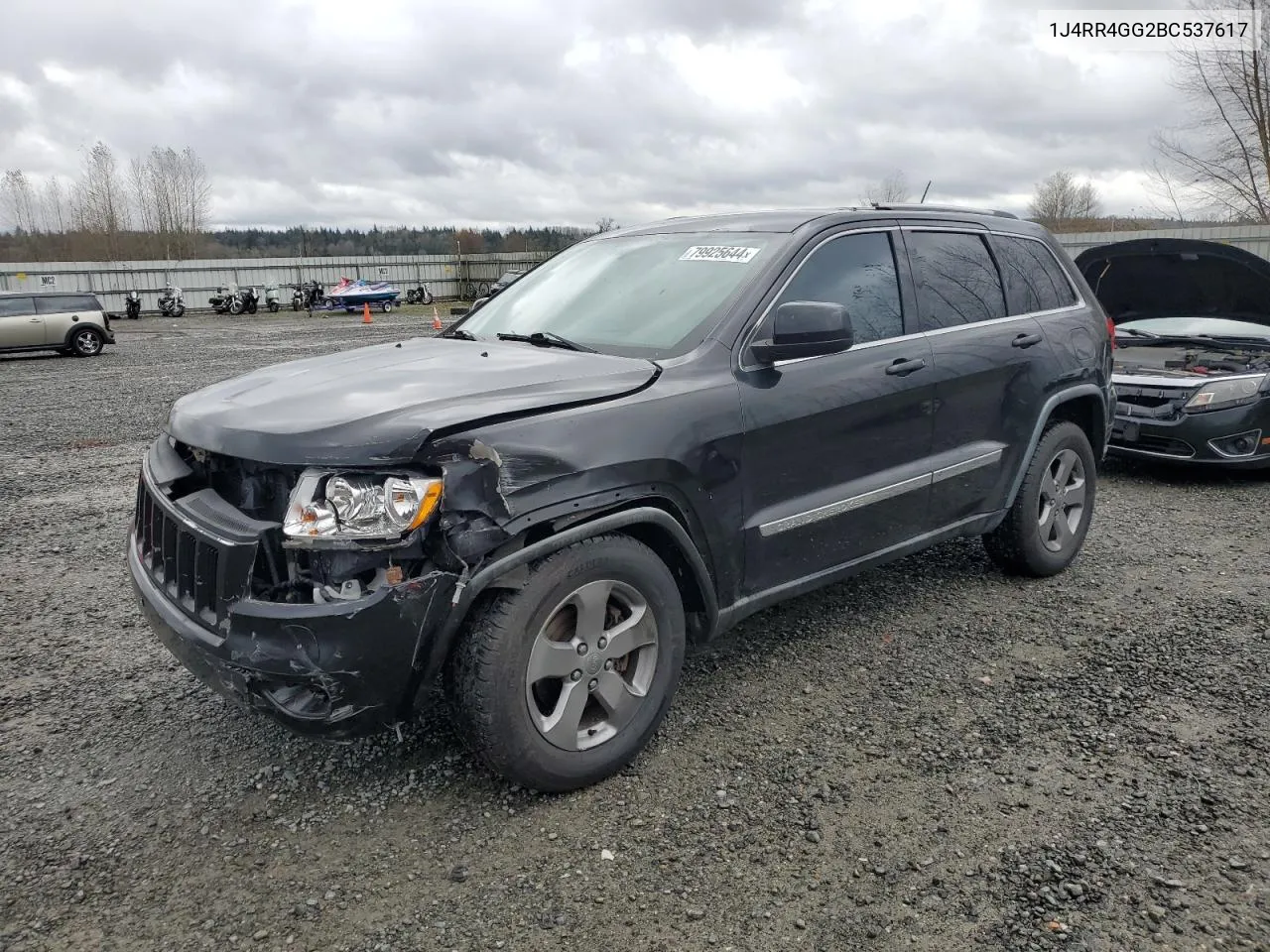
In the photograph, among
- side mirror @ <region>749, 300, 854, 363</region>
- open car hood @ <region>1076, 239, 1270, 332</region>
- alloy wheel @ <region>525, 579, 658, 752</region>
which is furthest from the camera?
open car hood @ <region>1076, 239, 1270, 332</region>

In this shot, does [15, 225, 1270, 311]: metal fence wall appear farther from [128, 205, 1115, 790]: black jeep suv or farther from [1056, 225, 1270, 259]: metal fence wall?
[128, 205, 1115, 790]: black jeep suv

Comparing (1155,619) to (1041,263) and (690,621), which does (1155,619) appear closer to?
(1041,263)

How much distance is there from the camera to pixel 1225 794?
297cm

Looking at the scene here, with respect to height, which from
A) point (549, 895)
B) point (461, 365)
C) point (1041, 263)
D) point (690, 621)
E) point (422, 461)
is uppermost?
point (1041, 263)

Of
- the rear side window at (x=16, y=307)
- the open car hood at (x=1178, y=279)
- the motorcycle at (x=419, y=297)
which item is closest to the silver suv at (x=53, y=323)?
the rear side window at (x=16, y=307)

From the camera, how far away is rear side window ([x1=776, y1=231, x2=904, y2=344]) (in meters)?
3.72

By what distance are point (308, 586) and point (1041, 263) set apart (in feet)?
13.5

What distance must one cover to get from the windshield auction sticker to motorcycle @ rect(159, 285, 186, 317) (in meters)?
39.2

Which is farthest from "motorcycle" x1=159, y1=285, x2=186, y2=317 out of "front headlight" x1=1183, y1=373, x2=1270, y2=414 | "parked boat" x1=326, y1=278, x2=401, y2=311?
"front headlight" x1=1183, y1=373, x2=1270, y2=414

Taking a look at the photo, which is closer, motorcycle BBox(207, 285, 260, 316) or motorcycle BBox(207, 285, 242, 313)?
motorcycle BBox(207, 285, 260, 316)

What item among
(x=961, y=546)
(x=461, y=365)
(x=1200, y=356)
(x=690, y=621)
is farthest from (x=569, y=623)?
(x=1200, y=356)

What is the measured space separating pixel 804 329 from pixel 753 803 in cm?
157

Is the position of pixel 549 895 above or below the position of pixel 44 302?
below

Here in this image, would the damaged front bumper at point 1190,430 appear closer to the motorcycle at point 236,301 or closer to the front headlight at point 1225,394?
the front headlight at point 1225,394
